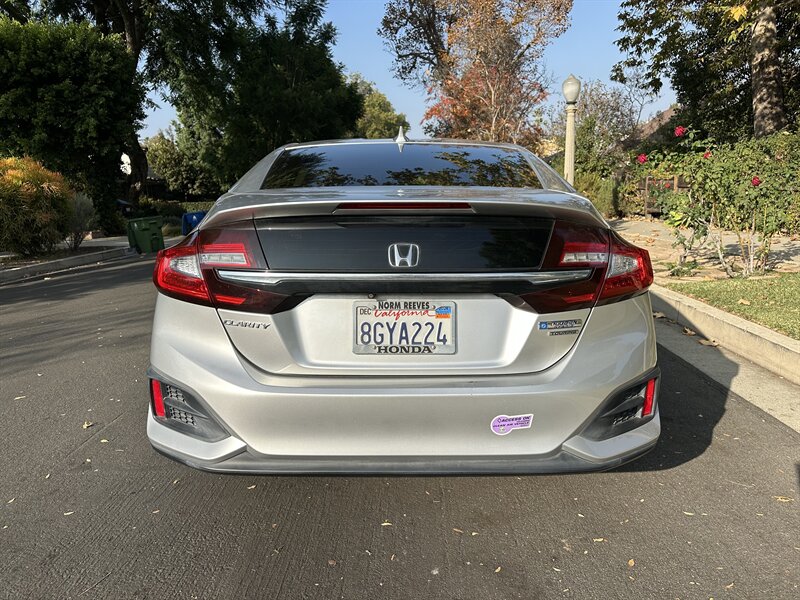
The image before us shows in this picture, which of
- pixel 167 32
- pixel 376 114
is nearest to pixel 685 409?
pixel 167 32

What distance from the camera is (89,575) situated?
8.39ft

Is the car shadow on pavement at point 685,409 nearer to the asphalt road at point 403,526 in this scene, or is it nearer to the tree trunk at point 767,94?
the asphalt road at point 403,526

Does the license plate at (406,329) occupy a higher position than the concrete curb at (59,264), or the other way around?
the license plate at (406,329)

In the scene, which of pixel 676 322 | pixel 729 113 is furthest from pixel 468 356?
pixel 729 113

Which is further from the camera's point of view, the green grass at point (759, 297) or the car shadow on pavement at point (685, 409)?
the green grass at point (759, 297)

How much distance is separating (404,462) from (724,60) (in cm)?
2021

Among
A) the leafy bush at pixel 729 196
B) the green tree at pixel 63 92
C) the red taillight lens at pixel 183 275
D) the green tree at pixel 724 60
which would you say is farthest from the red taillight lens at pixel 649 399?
the green tree at pixel 63 92

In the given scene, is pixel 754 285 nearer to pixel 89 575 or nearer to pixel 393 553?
pixel 393 553

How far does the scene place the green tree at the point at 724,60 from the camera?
54.3 ft

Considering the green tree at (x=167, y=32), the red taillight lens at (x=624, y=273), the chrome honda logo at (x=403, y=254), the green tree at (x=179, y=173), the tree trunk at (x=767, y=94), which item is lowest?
the green tree at (x=179, y=173)

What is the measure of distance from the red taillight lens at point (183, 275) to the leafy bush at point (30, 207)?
13.5 metres

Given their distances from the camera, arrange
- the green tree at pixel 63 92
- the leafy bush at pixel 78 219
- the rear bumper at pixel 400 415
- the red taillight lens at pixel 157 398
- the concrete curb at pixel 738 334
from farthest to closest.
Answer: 1. the green tree at pixel 63 92
2. the leafy bush at pixel 78 219
3. the concrete curb at pixel 738 334
4. the red taillight lens at pixel 157 398
5. the rear bumper at pixel 400 415

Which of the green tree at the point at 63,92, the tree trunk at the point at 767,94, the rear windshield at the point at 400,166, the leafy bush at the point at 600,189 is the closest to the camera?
the rear windshield at the point at 400,166

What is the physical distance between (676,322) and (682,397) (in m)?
2.61
